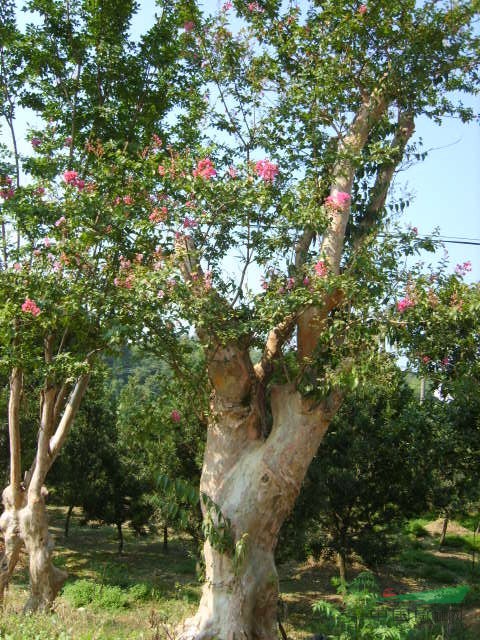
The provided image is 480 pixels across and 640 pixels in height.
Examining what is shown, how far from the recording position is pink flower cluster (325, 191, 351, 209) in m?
6.41

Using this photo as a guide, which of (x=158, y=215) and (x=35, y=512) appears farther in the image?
(x=35, y=512)

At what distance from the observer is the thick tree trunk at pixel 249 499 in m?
5.93

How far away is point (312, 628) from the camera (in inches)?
372

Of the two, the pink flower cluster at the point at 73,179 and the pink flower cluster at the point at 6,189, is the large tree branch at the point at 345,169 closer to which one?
the pink flower cluster at the point at 73,179

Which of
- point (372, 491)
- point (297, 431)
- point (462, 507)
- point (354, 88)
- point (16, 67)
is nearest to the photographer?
point (297, 431)

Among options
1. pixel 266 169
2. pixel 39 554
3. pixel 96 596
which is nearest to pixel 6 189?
pixel 266 169

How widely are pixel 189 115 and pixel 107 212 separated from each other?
207 centimetres

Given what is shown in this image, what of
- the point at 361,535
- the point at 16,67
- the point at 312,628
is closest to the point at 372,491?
the point at 361,535

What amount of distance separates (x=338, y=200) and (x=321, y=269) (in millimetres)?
936

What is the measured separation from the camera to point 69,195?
648cm

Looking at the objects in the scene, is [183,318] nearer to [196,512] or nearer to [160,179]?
[160,179]

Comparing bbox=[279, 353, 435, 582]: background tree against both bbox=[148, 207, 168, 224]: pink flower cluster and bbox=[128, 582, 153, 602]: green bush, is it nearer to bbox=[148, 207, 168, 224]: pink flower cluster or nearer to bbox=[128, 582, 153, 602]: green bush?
bbox=[128, 582, 153, 602]: green bush

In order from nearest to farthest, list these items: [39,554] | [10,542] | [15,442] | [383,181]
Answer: [383,181], [39,554], [10,542], [15,442]

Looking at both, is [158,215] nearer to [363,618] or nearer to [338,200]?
[338,200]
